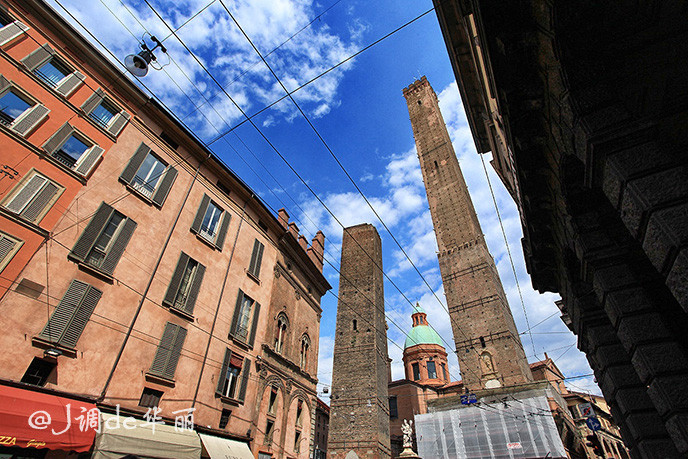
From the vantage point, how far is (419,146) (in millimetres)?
41281

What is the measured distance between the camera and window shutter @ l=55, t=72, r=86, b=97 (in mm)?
9312

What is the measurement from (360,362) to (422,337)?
26842 mm

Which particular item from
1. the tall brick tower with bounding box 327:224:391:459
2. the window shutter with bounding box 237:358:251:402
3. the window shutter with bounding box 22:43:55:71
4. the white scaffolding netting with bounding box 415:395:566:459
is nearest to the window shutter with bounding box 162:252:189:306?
the window shutter with bounding box 237:358:251:402

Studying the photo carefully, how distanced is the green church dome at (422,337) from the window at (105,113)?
152ft

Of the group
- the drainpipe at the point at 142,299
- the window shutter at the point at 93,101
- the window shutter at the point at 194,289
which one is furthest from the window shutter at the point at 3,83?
the window shutter at the point at 194,289

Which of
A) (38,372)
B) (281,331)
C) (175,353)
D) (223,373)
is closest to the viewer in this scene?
(38,372)

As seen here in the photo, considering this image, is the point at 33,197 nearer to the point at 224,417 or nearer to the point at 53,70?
the point at 53,70

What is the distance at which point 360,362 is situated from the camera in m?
25.4

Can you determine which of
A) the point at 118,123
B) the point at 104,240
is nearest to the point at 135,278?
the point at 104,240

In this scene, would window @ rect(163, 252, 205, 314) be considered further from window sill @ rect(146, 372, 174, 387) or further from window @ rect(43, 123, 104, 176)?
window @ rect(43, 123, 104, 176)

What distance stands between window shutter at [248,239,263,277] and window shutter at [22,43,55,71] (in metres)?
9.40

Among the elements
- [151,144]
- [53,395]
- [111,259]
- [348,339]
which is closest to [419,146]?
[348,339]

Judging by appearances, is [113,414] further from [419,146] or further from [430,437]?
[419,146]

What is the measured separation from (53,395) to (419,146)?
40.0 meters
